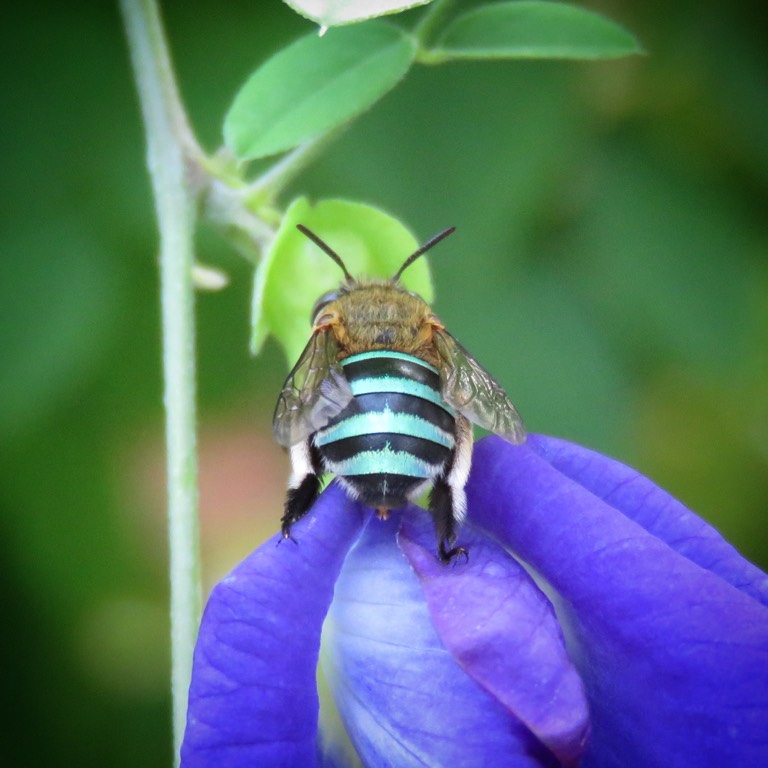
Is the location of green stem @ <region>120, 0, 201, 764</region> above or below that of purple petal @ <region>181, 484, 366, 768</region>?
above

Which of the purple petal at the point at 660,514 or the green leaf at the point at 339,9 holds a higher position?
the green leaf at the point at 339,9

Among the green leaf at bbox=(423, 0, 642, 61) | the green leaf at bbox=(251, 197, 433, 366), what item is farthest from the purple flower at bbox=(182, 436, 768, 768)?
the green leaf at bbox=(423, 0, 642, 61)

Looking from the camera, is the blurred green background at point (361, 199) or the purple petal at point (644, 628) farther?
the blurred green background at point (361, 199)

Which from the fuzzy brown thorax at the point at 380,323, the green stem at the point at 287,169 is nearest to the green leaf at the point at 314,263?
the green stem at the point at 287,169

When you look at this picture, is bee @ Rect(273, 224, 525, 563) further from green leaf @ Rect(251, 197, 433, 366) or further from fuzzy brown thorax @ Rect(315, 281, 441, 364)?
green leaf @ Rect(251, 197, 433, 366)

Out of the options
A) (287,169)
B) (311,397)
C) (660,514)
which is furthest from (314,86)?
(660,514)

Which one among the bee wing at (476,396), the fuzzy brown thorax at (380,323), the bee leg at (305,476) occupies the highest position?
the fuzzy brown thorax at (380,323)

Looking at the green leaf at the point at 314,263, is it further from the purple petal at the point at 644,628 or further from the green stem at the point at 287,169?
the purple petal at the point at 644,628
